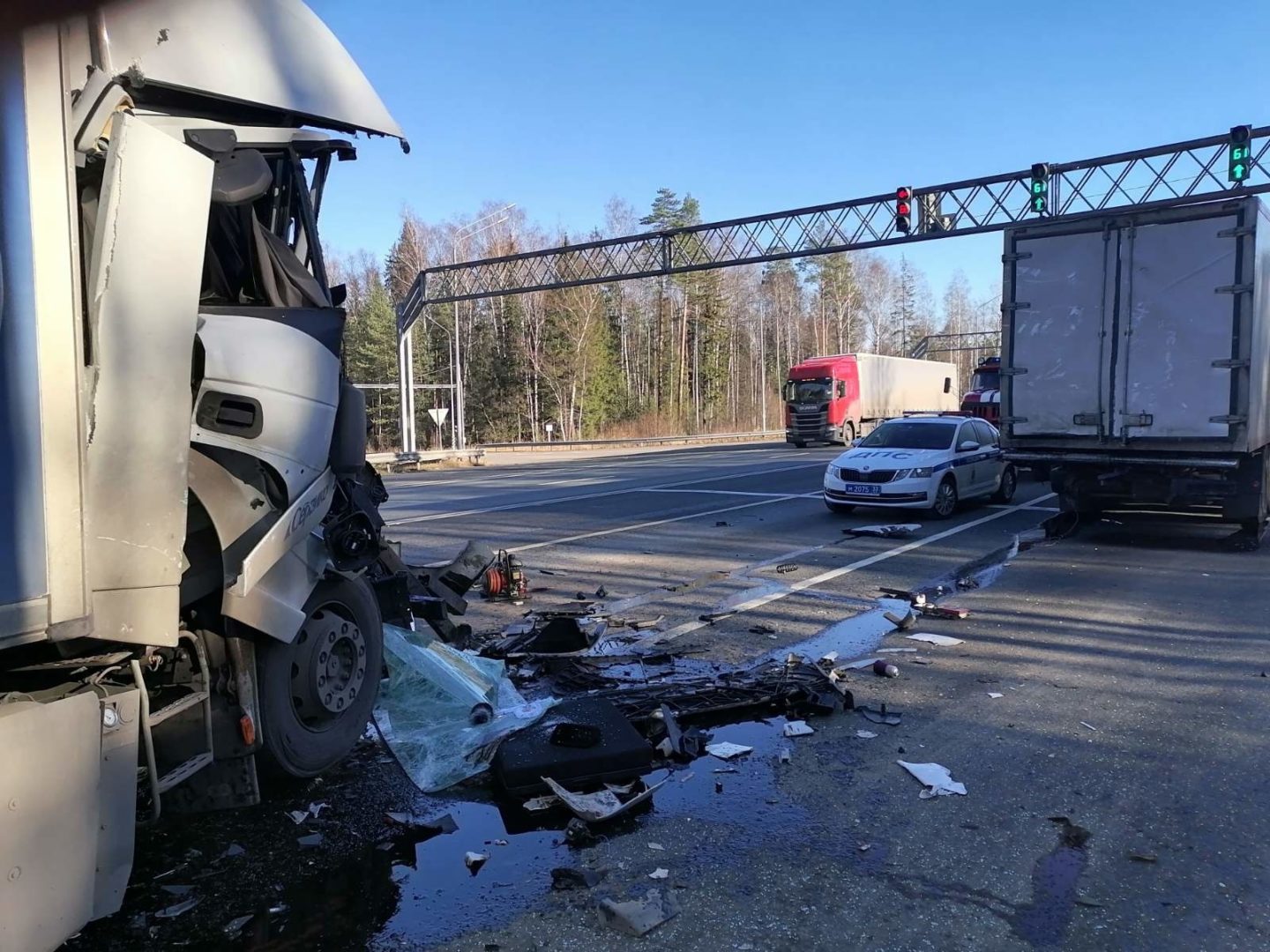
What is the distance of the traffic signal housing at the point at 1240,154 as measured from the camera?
1977cm

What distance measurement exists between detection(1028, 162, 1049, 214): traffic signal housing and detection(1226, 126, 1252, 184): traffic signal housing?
14.5ft

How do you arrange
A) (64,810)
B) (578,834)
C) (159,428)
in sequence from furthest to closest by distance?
(578,834) < (159,428) < (64,810)

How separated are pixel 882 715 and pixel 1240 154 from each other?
2022 cm

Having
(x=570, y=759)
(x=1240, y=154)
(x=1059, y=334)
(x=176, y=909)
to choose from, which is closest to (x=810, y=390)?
(x=1240, y=154)

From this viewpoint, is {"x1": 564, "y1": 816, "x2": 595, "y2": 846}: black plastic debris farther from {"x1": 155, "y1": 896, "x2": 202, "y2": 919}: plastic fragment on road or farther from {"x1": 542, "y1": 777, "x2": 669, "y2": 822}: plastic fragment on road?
{"x1": 155, "y1": 896, "x2": 202, "y2": 919}: plastic fragment on road

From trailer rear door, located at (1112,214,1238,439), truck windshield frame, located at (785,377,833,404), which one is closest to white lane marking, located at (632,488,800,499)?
trailer rear door, located at (1112,214,1238,439)

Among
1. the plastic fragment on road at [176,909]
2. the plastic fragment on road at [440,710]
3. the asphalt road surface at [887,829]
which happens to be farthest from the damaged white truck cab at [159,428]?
the plastic fragment on road at [440,710]

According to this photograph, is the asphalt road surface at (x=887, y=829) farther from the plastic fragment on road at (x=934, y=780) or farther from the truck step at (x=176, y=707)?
the truck step at (x=176, y=707)

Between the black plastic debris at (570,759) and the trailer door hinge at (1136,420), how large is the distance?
31.0ft

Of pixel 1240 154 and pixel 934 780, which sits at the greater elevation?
pixel 1240 154

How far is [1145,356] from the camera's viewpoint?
11508mm

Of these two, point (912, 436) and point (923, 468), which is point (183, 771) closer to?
point (923, 468)

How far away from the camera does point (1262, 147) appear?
2259cm

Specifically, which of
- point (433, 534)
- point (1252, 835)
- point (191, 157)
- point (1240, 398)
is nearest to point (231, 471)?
point (191, 157)
